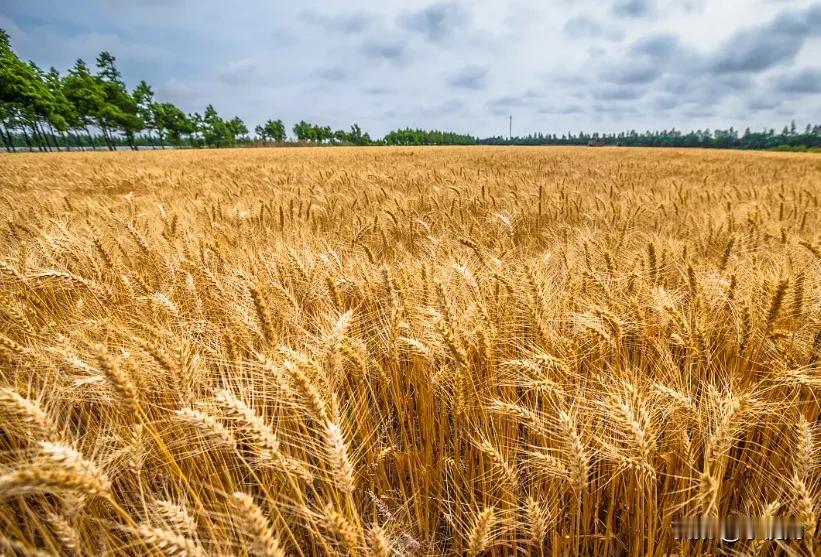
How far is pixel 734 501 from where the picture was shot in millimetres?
1209

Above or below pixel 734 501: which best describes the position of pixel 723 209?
above

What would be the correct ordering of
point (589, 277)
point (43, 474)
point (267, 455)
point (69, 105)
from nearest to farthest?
point (43, 474), point (267, 455), point (589, 277), point (69, 105)

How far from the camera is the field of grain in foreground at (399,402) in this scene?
3.04 feet

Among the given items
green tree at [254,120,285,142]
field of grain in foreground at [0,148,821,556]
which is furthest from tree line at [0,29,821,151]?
field of grain in foreground at [0,148,821,556]

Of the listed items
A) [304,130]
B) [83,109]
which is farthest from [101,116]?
[304,130]

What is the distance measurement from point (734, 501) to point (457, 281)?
4.44 ft

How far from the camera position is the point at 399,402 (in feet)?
4.74

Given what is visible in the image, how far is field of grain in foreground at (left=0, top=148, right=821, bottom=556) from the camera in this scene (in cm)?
93

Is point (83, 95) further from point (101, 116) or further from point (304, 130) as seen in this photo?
point (304, 130)

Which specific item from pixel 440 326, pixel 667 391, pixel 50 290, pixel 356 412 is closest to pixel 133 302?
pixel 50 290

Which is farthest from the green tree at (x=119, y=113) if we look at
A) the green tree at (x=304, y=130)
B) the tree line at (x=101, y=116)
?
the green tree at (x=304, y=130)

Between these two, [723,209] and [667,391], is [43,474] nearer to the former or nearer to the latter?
[667,391]

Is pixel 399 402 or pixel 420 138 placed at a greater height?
pixel 420 138

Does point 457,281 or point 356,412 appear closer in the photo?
point 356,412
